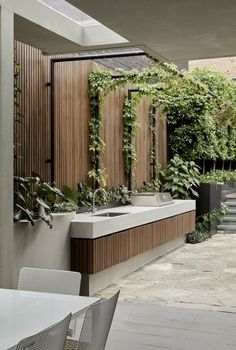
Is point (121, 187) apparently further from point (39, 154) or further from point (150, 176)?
point (39, 154)

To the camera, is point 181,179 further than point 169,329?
Yes

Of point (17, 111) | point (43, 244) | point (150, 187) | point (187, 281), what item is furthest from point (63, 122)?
point (150, 187)

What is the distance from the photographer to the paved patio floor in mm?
4371

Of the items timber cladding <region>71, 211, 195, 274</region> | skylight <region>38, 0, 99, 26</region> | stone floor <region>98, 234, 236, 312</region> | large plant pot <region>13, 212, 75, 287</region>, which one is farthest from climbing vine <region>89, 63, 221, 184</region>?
large plant pot <region>13, 212, 75, 287</region>

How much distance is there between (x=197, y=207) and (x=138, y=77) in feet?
13.6

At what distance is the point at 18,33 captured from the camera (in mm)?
5570

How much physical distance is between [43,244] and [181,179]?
600cm

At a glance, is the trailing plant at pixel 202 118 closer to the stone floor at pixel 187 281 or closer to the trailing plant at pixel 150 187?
the trailing plant at pixel 150 187

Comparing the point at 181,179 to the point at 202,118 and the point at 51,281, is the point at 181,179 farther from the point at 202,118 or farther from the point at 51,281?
the point at 51,281

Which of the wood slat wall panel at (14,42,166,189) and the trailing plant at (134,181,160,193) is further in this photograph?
the trailing plant at (134,181,160,193)

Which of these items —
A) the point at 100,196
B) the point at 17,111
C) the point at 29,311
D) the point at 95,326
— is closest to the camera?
the point at 95,326

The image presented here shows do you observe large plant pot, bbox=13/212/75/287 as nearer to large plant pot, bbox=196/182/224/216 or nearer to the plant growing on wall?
the plant growing on wall

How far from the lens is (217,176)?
12.9m

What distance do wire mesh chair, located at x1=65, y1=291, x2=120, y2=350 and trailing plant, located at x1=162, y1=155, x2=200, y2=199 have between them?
28.0ft
